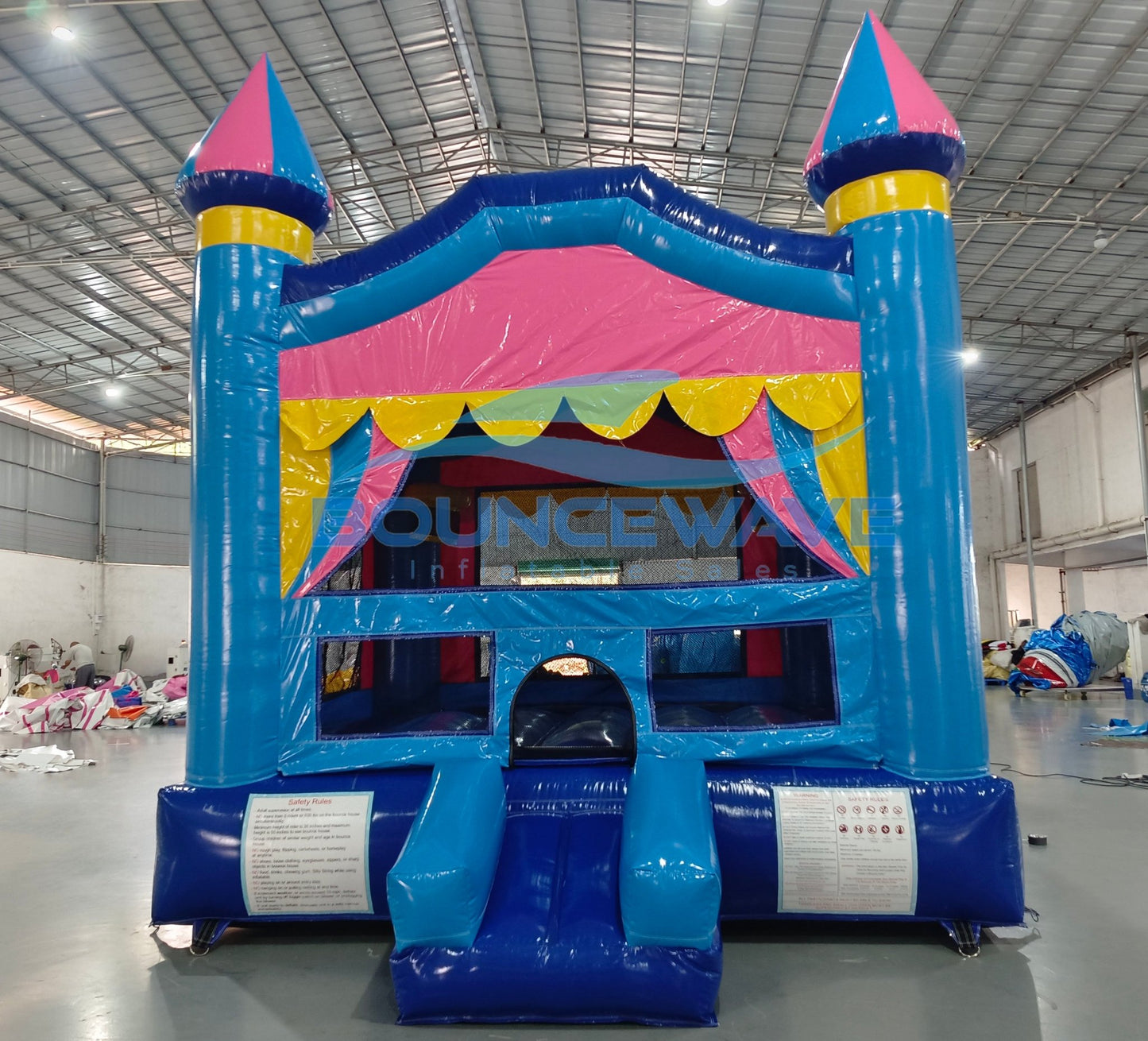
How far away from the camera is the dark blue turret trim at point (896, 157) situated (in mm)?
3570

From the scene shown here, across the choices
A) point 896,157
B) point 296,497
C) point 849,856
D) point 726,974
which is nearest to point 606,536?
point 296,497

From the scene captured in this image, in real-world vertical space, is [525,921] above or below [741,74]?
below

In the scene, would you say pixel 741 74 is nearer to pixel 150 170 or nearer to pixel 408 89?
pixel 408 89

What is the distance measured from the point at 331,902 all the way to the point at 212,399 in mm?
2096

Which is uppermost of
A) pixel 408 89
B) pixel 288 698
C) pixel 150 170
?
pixel 408 89

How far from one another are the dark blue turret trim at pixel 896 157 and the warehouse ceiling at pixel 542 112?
4.84 metres

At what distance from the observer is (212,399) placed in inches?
145

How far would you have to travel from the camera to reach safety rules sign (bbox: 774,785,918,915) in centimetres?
318

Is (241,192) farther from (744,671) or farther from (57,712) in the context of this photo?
(57,712)

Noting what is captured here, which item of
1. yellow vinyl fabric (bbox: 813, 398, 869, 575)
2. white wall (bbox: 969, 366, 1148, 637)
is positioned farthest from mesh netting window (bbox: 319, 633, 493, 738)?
white wall (bbox: 969, 366, 1148, 637)

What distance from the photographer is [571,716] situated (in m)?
4.47

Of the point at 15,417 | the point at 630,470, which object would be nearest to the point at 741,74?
the point at 630,470

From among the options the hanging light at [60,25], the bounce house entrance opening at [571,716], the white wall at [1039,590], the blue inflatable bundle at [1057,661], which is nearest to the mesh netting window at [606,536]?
the bounce house entrance opening at [571,716]

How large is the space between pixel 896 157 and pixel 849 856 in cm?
280
